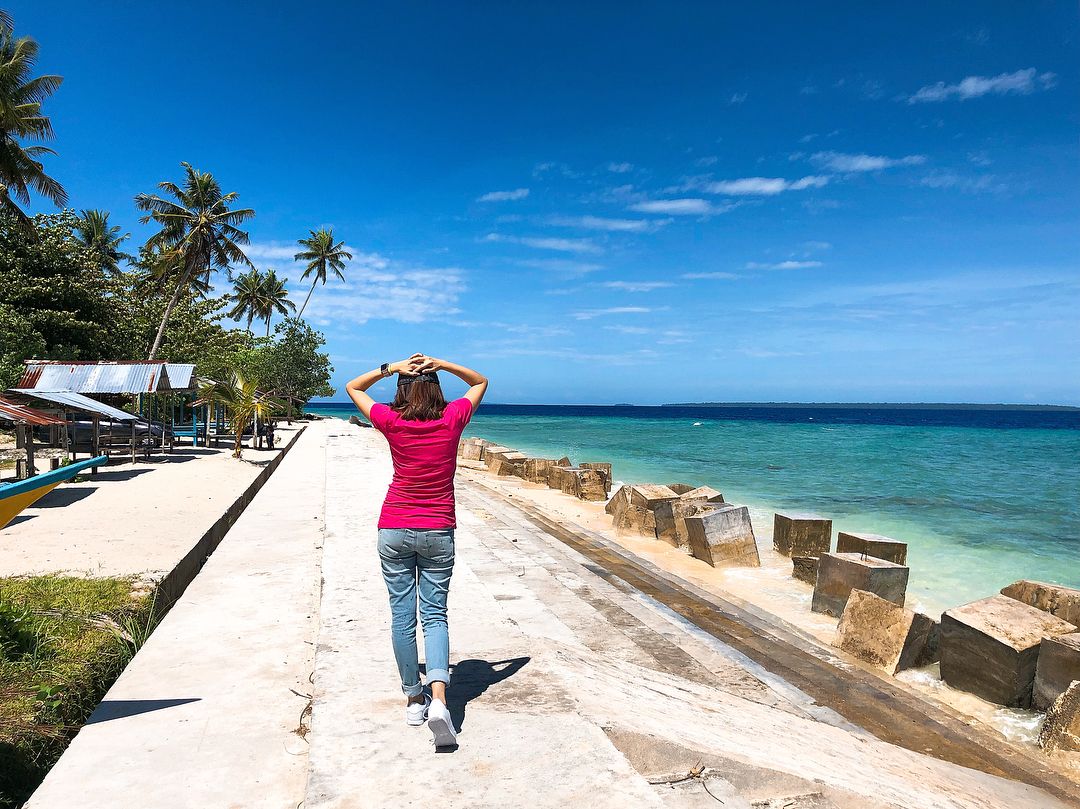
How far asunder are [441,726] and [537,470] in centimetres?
1545

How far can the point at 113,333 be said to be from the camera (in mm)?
28344

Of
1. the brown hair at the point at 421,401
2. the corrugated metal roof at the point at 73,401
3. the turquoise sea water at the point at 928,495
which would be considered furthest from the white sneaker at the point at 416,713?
the corrugated metal roof at the point at 73,401

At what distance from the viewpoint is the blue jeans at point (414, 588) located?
2.72 meters

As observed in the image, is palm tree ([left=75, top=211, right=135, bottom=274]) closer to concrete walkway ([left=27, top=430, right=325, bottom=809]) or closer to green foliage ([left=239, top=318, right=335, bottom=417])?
green foliage ([left=239, top=318, right=335, bottom=417])

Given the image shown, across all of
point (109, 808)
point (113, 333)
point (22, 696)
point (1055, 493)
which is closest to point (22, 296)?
point (113, 333)

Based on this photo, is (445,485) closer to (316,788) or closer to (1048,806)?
(316,788)

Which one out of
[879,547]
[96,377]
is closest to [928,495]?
[879,547]

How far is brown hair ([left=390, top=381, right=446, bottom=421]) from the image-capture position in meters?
2.79

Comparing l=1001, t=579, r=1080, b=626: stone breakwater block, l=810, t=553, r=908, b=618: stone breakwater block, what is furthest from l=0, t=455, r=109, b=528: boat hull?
l=1001, t=579, r=1080, b=626: stone breakwater block

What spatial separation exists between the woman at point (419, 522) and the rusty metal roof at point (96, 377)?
1785cm

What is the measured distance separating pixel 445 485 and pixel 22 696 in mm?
2840

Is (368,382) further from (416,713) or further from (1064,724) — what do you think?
(1064,724)

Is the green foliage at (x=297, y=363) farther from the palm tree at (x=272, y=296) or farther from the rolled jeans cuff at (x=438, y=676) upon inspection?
the rolled jeans cuff at (x=438, y=676)

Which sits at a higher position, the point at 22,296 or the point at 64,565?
the point at 22,296
